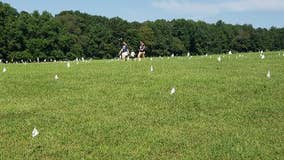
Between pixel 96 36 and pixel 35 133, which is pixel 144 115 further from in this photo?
pixel 96 36

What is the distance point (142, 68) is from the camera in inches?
1422

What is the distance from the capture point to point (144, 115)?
21.9m

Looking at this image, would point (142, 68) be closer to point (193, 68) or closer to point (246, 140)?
point (193, 68)

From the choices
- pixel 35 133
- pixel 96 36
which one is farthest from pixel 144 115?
pixel 96 36

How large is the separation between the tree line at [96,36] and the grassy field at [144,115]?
8238 cm

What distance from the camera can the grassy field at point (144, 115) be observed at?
691 inches

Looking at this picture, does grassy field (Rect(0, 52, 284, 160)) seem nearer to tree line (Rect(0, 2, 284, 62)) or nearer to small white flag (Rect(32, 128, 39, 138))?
small white flag (Rect(32, 128, 39, 138))

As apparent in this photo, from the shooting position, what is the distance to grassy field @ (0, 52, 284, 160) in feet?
57.6

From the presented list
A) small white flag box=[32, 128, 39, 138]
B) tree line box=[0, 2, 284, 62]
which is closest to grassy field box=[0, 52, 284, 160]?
small white flag box=[32, 128, 39, 138]

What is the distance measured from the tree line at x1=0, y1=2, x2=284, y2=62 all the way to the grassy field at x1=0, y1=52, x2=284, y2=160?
8238 centimetres

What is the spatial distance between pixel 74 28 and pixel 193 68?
388 ft

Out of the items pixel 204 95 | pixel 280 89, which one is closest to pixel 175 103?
pixel 204 95

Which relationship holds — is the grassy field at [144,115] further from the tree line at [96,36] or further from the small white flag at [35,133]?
the tree line at [96,36]

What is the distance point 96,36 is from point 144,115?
126335 millimetres
